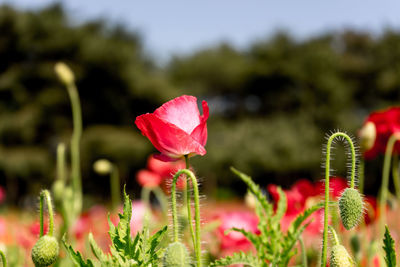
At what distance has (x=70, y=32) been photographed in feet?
42.7

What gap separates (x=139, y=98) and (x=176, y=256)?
13.1 metres

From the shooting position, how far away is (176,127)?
504 millimetres

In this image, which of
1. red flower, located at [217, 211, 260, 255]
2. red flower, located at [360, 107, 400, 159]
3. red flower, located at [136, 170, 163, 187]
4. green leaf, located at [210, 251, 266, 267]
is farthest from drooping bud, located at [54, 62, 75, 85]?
green leaf, located at [210, 251, 266, 267]

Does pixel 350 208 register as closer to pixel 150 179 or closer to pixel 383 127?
pixel 383 127

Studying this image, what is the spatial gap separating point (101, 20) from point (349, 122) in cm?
785

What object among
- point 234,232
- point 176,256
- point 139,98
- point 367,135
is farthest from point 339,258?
point 139,98

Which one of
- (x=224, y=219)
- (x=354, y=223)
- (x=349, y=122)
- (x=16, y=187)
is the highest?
(x=349, y=122)

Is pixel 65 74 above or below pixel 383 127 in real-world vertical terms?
above

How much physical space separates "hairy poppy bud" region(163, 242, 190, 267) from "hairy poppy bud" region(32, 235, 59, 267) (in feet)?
0.41

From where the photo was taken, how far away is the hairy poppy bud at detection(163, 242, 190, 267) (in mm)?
418

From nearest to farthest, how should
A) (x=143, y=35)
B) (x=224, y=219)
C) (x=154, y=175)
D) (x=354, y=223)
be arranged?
(x=354, y=223) → (x=224, y=219) → (x=154, y=175) → (x=143, y=35)

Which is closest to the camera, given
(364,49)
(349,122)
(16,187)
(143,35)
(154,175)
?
(154,175)

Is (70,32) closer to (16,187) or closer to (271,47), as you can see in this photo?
(16,187)

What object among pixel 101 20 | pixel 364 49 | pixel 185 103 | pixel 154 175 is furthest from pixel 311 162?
pixel 185 103
